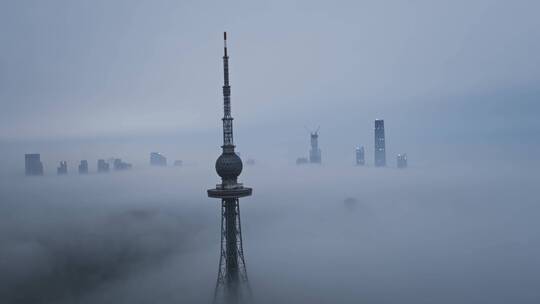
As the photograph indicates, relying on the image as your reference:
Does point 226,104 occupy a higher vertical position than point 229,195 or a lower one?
higher

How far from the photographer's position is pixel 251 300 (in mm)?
157625

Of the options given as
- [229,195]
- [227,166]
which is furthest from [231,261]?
[227,166]

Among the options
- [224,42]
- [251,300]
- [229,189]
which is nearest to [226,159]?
[229,189]

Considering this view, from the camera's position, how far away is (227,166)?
495ft

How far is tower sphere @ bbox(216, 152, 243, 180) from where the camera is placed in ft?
495

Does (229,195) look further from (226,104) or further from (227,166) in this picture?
(226,104)

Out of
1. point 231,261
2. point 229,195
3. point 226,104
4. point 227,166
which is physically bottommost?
point 231,261

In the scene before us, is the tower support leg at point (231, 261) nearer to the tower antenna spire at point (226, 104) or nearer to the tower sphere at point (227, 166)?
the tower sphere at point (227, 166)

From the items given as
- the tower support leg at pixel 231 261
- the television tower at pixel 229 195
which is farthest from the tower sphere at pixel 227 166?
the tower support leg at pixel 231 261

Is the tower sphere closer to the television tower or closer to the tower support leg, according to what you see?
the television tower

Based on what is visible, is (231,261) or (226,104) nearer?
(226,104)

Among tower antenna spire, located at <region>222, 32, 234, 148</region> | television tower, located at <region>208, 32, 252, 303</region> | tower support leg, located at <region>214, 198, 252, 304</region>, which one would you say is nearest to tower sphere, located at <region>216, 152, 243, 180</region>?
television tower, located at <region>208, 32, 252, 303</region>

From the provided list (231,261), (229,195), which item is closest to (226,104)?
(229,195)

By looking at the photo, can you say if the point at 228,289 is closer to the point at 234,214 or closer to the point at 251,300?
the point at 251,300
